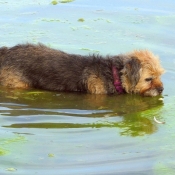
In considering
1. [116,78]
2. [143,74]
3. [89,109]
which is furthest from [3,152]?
[143,74]

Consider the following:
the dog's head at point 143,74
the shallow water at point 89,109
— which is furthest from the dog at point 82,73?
the shallow water at point 89,109

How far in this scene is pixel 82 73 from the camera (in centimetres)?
1000

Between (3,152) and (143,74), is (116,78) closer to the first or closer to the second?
(143,74)

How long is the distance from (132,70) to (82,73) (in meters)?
0.90

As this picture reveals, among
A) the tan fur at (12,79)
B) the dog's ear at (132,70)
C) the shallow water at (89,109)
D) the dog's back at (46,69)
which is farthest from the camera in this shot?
the tan fur at (12,79)

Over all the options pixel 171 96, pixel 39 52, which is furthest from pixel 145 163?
pixel 39 52

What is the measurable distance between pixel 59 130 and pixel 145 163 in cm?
158

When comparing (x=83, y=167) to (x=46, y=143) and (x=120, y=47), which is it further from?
(x=120, y=47)

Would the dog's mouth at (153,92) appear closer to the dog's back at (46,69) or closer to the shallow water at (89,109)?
the shallow water at (89,109)

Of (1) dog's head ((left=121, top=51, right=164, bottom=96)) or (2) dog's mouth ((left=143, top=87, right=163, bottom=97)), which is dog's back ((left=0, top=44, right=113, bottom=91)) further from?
(2) dog's mouth ((left=143, top=87, right=163, bottom=97))

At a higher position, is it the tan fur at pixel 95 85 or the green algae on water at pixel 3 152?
the tan fur at pixel 95 85

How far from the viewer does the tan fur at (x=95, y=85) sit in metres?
9.98

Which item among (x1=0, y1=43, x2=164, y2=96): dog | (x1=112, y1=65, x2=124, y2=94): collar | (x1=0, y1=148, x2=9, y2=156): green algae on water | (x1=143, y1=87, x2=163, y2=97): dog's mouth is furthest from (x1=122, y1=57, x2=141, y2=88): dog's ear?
(x1=0, y1=148, x2=9, y2=156): green algae on water

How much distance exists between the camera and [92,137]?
7.95 m
